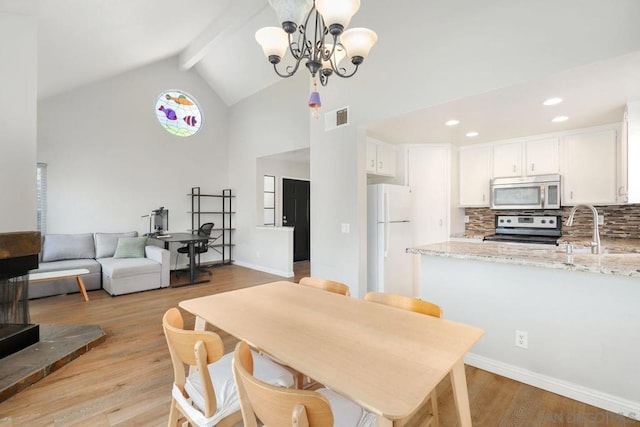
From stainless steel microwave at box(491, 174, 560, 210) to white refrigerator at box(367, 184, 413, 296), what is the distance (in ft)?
4.04

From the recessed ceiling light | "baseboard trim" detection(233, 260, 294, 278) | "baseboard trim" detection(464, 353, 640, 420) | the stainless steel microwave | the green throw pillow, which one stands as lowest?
"baseboard trim" detection(464, 353, 640, 420)

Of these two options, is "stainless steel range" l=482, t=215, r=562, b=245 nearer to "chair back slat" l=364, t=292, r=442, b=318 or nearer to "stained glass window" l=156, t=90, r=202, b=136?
"chair back slat" l=364, t=292, r=442, b=318

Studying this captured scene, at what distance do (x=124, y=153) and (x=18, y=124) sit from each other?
133 inches

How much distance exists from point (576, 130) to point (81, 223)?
7.34 metres

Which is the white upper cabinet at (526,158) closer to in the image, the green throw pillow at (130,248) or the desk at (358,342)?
the desk at (358,342)

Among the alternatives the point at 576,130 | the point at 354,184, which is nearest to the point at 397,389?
the point at 354,184

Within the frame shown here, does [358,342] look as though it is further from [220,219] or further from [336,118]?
[220,219]

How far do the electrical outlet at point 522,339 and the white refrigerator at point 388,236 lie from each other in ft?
5.01

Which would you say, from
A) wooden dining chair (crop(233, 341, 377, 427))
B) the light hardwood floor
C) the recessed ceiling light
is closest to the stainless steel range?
the recessed ceiling light

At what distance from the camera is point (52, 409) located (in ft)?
6.18

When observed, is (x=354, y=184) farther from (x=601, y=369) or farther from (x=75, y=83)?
(x=75, y=83)

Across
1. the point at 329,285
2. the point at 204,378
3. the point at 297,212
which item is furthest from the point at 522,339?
the point at 297,212

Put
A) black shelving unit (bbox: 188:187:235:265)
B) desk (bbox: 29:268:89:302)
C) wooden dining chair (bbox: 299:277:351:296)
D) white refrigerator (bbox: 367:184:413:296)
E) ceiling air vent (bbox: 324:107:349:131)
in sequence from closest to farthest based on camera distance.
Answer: wooden dining chair (bbox: 299:277:351:296) → ceiling air vent (bbox: 324:107:349:131) → white refrigerator (bbox: 367:184:413:296) → desk (bbox: 29:268:89:302) → black shelving unit (bbox: 188:187:235:265)

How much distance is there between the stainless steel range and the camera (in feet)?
12.2
